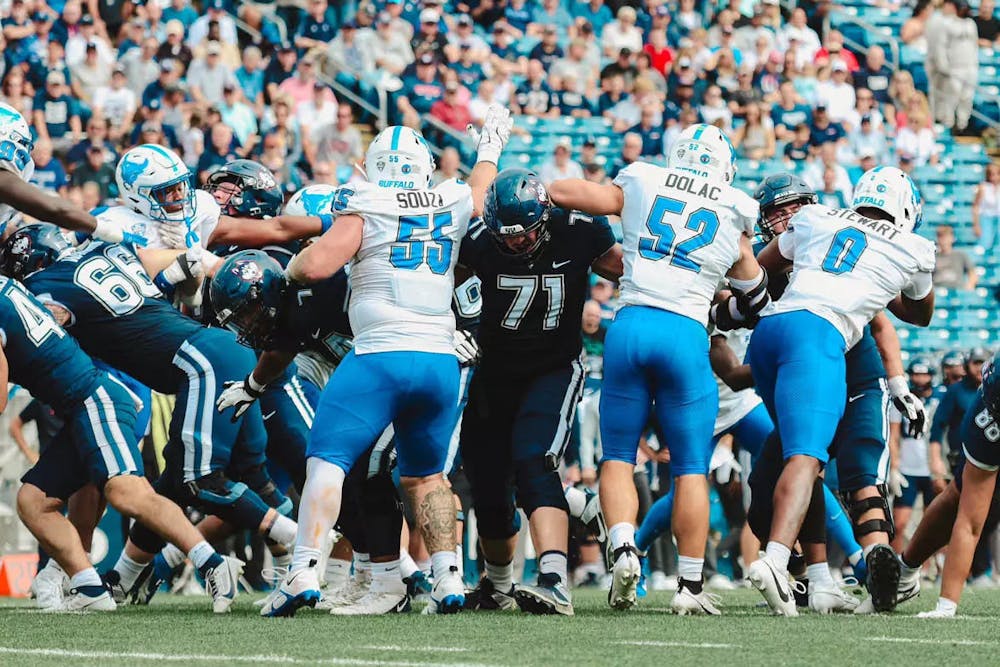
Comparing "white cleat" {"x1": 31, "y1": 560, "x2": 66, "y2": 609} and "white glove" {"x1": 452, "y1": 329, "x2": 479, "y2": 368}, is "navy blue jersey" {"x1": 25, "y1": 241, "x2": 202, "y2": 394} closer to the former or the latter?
"white cleat" {"x1": 31, "y1": 560, "x2": 66, "y2": 609}

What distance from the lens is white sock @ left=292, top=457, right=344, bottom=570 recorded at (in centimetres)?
641

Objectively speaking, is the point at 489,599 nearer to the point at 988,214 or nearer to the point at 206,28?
the point at 206,28

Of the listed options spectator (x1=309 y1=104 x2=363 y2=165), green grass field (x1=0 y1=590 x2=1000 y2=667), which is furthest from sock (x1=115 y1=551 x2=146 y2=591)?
spectator (x1=309 y1=104 x2=363 y2=165)

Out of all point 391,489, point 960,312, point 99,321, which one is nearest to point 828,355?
point 391,489

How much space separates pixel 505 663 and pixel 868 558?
2.73 metres

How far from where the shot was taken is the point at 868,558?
281 inches

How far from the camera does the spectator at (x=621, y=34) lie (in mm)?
18281

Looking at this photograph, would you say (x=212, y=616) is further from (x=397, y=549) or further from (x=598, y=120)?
(x=598, y=120)

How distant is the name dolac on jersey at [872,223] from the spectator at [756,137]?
33.4 feet

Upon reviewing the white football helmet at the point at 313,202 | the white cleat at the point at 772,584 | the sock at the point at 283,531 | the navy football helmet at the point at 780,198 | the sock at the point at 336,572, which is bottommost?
the sock at the point at 336,572

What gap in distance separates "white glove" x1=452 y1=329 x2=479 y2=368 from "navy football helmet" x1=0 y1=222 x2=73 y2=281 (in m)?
2.10

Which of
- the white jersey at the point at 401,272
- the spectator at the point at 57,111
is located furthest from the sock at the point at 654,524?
the spectator at the point at 57,111

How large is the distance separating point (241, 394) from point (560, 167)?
8653mm

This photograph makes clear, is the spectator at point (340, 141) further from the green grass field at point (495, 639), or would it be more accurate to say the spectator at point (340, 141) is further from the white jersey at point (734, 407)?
the green grass field at point (495, 639)
